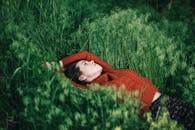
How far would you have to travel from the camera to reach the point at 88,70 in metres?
3.68

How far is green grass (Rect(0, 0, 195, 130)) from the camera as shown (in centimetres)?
299

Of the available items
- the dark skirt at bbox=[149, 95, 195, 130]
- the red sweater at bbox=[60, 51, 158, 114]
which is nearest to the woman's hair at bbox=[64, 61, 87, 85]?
the red sweater at bbox=[60, 51, 158, 114]

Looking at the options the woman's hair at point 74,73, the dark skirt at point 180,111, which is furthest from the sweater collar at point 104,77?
the dark skirt at point 180,111

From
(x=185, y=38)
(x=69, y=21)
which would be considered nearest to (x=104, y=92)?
(x=69, y=21)

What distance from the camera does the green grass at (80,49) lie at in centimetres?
299

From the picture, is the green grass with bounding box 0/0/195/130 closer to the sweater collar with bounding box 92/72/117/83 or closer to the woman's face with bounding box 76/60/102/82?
the woman's face with bounding box 76/60/102/82

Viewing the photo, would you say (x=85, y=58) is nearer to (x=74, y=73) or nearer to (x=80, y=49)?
(x=74, y=73)

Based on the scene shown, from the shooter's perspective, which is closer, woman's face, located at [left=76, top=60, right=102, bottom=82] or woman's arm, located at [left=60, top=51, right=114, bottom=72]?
woman's face, located at [left=76, top=60, right=102, bottom=82]

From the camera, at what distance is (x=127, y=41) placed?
445 centimetres

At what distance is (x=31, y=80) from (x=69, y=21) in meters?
1.51

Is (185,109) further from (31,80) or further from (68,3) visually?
(68,3)

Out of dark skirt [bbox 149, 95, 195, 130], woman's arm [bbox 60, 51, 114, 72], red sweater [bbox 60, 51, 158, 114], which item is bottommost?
dark skirt [bbox 149, 95, 195, 130]

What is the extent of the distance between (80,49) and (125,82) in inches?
39.1

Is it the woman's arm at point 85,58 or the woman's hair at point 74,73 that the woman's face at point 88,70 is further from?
the woman's arm at point 85,58
